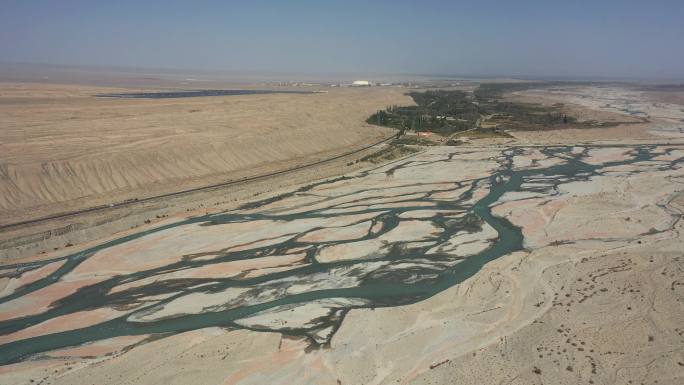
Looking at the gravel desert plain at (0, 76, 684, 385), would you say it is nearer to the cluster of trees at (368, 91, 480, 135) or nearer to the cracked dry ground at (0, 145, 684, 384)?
the cracked dry ground at (0, 145, 684, 384)

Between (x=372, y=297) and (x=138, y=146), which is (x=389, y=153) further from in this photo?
(x=372, y=297)

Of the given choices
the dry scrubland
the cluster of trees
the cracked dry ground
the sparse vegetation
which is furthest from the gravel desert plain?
the cluster of trees

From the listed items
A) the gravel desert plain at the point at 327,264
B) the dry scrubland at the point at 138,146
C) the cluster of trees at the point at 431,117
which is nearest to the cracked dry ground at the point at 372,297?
the gravel desert plain at the point at 327,264

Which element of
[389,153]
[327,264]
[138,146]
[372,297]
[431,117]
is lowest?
[372,297]

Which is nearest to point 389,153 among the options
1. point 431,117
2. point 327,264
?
point 431,117

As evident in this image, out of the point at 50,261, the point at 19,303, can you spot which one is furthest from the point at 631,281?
the point at 50,261

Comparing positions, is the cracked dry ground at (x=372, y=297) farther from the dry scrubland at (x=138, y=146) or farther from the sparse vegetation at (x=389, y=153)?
the sparse vegetation at (x=389, y=153)

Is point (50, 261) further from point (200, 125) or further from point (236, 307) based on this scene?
point (200, 125)
